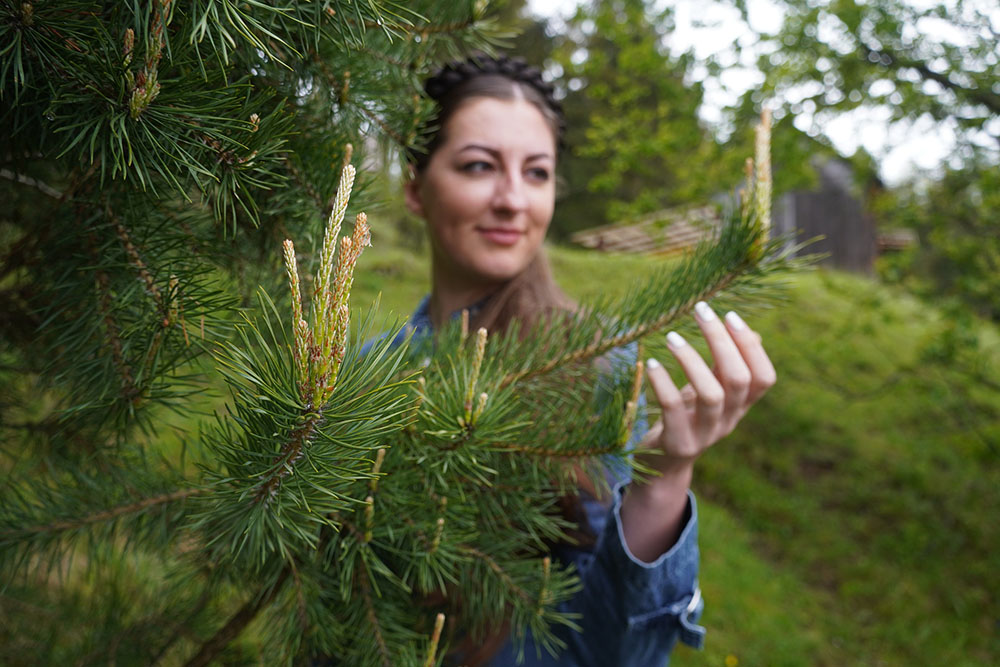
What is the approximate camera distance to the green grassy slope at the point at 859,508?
432 centimetres

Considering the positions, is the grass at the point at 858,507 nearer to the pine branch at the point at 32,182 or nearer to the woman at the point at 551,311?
the woman at the point at 551,311

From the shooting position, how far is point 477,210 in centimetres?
145

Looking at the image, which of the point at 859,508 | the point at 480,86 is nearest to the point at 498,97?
the point at 480,86

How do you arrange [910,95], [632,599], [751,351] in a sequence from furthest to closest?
[910,95] → [632,599] → [751,351]

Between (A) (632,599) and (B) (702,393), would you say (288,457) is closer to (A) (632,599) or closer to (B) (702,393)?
(B) (702,393)

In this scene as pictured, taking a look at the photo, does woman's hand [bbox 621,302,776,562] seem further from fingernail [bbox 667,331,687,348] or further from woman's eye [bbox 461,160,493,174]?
woman's eye [bbox 461,160,493,174]

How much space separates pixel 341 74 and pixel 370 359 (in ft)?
1.54

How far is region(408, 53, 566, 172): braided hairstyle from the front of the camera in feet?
5.12

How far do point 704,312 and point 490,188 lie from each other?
657 mm

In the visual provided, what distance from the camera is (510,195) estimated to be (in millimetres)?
1426

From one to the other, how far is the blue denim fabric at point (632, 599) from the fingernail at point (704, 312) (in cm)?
14

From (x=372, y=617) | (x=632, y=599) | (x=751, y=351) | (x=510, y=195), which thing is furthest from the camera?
(x=510, y=195)

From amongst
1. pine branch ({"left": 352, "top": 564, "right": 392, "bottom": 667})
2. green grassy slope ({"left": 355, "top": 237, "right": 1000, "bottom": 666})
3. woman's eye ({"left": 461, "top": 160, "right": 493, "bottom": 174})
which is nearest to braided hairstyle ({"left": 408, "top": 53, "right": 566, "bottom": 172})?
woman's eye ({"left": 461, "top": 160, "right": 493, "bottom": 174})

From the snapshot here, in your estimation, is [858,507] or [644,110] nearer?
[644,110]
